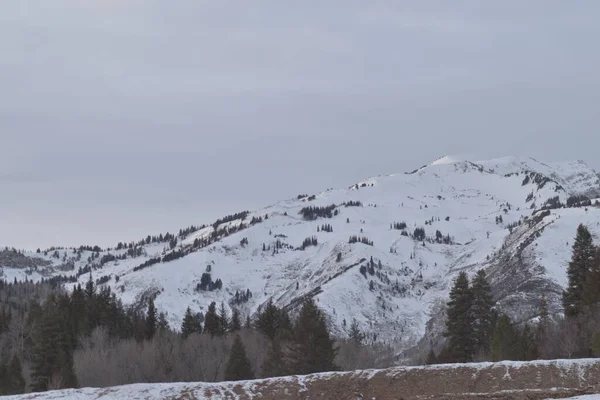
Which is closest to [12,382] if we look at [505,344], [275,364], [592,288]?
[275,364]

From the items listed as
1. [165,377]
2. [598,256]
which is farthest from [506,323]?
[165,377]

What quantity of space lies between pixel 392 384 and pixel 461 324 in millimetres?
29632

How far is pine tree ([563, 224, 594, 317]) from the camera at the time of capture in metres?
70.6

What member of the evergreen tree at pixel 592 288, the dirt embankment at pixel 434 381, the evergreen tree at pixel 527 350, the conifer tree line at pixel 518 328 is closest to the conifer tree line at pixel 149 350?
the conifer tree line at pixel 518 328

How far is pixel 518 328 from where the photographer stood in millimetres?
66438

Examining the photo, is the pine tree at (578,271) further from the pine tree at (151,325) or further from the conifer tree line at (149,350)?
the pine tree at (151,325)

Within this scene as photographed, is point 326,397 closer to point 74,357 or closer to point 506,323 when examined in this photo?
point 506,323

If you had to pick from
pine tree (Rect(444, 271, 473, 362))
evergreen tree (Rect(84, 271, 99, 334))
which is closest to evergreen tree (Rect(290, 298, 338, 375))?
pine tree (Rect(444, 271, 473, 362))

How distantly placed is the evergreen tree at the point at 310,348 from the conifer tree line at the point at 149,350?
3.4 inches

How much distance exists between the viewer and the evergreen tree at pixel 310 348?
56.8m

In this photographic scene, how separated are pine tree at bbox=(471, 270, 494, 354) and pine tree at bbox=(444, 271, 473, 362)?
517 millimetres

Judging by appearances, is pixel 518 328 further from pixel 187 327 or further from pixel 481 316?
pixel 187 327

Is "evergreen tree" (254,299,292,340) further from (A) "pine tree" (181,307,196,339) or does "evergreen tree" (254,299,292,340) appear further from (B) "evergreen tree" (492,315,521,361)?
(B) "evergreen tree" (492,315,521,361)

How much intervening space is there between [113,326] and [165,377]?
22.8 meters
